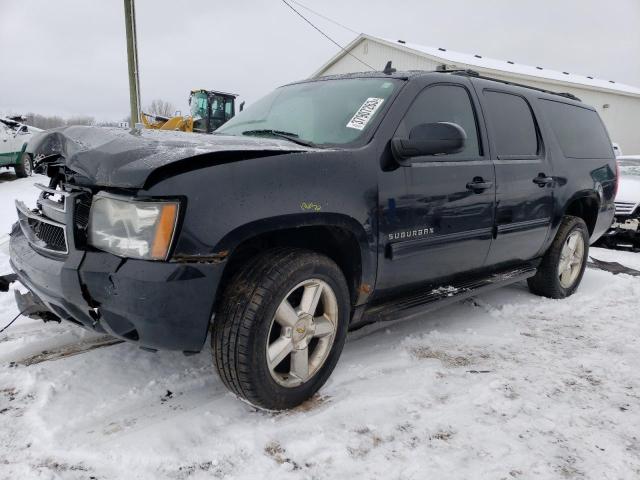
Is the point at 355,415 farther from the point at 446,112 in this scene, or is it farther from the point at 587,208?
the point at 587,208

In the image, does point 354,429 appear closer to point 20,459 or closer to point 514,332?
point 20,459

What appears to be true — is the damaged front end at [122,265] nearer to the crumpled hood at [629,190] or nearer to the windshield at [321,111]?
the windshield at [321,111]

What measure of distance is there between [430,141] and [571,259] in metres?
2.73

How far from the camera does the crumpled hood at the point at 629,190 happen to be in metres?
7.15

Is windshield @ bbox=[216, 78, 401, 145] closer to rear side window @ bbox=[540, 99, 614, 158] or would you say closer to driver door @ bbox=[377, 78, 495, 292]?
driver door @ bbox=[377, 78, 495, 292]

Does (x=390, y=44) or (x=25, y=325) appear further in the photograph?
(x=390, y=44)

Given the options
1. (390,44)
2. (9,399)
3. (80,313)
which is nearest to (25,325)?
(9,399)

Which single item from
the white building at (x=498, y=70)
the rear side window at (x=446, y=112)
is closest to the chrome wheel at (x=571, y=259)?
the rear side window at (x=446, y=112)

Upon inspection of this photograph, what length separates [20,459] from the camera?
1898 mm

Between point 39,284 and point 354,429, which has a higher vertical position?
point 39,284

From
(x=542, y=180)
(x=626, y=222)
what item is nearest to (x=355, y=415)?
(x=542, y=180)

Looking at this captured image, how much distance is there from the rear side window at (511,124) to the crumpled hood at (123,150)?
5.77ft

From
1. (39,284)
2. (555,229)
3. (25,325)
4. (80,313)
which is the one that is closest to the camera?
(80,313)

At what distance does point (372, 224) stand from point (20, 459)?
5.96ft
